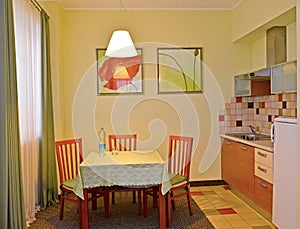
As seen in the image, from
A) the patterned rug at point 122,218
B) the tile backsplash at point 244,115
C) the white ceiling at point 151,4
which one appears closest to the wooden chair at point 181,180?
the patterned rug at point 122,218

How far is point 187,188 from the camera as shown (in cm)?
386

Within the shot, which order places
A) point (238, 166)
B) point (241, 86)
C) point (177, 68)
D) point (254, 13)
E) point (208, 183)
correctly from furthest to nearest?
point (208, 183) → point (177, 68) → point (241, 86) → point (238, 166) → point (254, 13)

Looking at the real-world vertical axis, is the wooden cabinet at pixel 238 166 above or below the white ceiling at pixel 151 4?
below

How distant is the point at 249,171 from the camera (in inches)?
161

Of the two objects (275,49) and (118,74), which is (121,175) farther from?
(275,49)

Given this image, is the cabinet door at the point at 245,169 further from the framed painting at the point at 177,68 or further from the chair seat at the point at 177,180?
the framed painting at the point at 177,68

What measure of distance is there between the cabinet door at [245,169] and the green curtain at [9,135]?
265 cm

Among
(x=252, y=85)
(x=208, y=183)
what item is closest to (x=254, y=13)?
(x=252, y=85)

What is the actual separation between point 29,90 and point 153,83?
2.07 m

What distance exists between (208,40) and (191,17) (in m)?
0.46

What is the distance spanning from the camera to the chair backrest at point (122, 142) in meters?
4.59

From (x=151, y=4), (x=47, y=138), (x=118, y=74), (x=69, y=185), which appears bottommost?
(x=69, y=185)

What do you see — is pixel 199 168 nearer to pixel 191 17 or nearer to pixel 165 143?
pixel 165 143

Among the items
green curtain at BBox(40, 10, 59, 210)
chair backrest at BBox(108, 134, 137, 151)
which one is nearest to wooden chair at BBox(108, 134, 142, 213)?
chair backrest at BBox(108, 134, 137, 151)
